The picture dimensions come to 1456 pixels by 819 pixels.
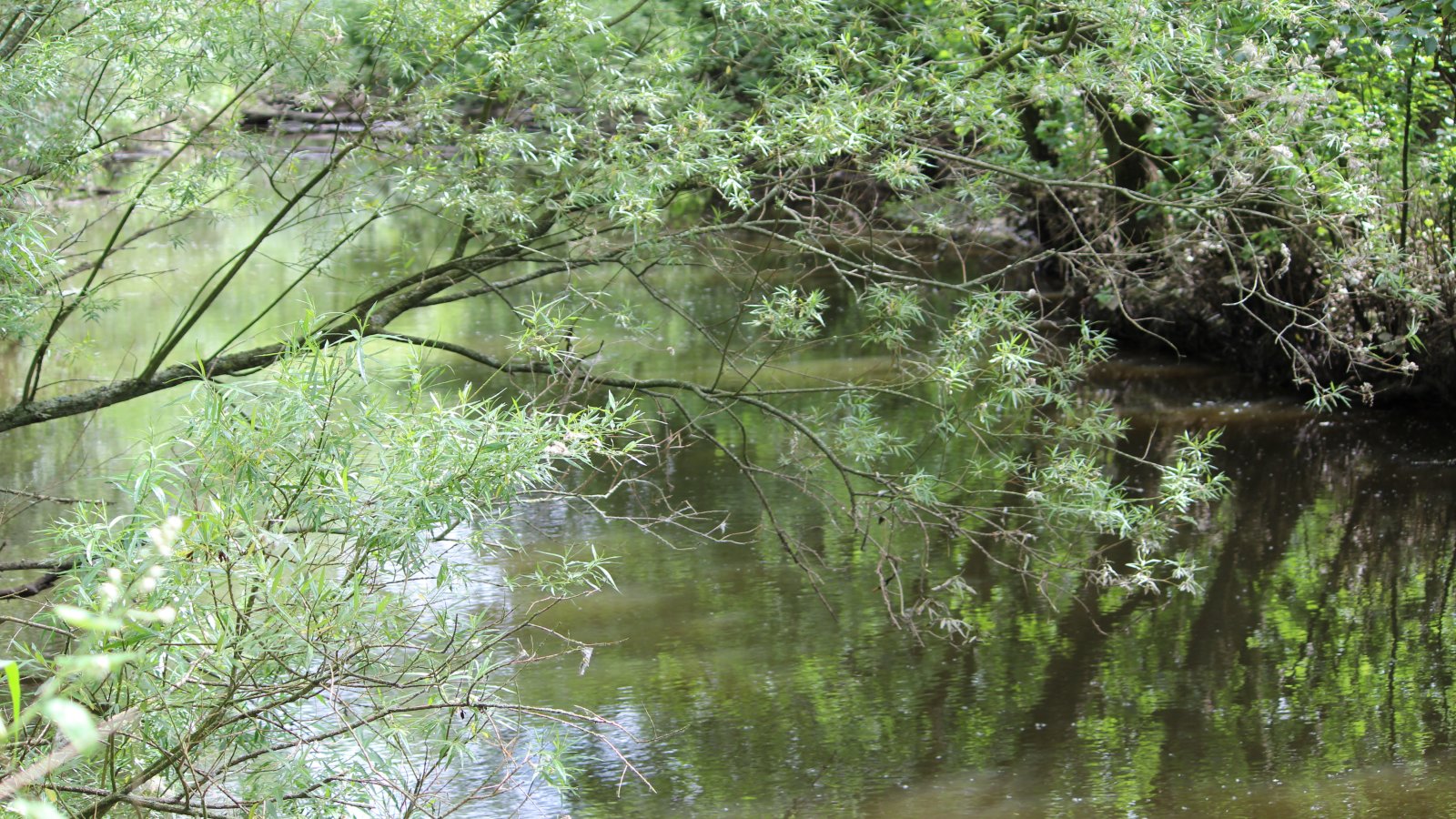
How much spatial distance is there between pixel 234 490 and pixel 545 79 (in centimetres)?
287

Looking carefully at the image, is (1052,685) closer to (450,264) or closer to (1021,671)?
(1021,671)

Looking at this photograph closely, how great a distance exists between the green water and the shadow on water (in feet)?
0.04

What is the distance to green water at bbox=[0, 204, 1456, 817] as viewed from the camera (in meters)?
4.75

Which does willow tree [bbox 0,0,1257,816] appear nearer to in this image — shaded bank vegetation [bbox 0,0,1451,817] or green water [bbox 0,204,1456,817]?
shaded bank vegetation [bbox 0,0,1451,817]

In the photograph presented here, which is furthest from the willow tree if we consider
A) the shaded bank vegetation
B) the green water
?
the green water

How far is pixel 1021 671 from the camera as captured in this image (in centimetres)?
→ 575

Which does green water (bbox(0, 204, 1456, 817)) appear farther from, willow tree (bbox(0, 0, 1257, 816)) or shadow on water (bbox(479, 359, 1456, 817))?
willow tree (bbox(0, 0, 1257, 816))

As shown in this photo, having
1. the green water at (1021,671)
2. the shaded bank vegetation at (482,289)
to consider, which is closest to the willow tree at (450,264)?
the shaded bank vegetation at (482,289)

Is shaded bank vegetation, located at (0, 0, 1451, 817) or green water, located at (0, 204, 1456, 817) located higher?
shaded bank vegetation, located at (0, 0, 1451, 817)

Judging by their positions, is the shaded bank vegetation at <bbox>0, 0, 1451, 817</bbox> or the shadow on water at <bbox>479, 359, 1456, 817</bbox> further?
the shadow on water at <bbox>479, 359, 1456, 817</bbox>

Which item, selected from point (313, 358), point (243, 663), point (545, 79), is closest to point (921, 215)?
point (545, 79)

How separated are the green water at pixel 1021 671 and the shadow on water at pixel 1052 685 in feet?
0.04

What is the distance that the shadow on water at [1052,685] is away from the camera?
4.73m

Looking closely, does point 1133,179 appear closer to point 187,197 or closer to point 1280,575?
point 1280,575
